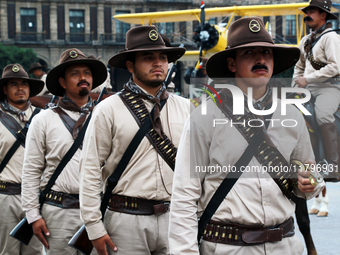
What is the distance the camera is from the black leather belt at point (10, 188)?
5.26 m

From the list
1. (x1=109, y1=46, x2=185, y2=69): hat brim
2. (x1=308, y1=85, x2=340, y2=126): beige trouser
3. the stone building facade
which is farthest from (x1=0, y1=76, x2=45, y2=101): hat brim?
the stone building facade

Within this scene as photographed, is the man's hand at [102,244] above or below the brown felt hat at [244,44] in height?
below

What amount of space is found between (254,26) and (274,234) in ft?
3.72

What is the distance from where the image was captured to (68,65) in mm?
4695

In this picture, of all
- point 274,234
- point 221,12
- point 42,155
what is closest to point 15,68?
point 42,155

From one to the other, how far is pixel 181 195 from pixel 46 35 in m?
44.0

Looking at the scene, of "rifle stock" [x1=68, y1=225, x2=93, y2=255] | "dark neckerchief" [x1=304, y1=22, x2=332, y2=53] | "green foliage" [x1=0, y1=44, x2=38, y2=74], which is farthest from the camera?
"green foliage" [x1=0, y1=44, x2=38, y2=74]

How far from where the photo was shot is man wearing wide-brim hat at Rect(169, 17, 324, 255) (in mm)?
2436

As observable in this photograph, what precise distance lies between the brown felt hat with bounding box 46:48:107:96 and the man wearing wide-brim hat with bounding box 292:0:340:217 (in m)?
2.83

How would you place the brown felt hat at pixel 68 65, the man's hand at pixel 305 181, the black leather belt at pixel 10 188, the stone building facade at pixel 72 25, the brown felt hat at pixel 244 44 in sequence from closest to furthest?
the man's hand at pixel 305 181, the brown felt hat at pixel 244 44, the brown felt hat at pixel 68 65, the black leather belt at pixel 10 188, the stone building facade at pixel 72 25

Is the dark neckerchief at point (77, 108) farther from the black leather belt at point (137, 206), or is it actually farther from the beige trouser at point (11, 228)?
the beige trouser at point (11, 228)

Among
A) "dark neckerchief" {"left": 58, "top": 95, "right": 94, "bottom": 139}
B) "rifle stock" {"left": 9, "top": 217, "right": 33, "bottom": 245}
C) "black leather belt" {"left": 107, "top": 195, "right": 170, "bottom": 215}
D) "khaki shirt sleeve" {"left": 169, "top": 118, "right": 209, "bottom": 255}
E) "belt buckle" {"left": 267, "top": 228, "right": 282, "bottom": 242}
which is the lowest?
"rifle stock" {"left": 9, "top": 217, "right": 33, "bottom": 245}

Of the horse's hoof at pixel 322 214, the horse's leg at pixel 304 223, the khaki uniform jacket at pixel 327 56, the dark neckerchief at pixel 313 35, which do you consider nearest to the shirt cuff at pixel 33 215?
the horse's leg at pixel 304 223

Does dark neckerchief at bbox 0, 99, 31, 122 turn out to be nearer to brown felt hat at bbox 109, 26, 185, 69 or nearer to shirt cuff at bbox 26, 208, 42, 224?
shirt cuff at bbox 26, 208, 42, 224
